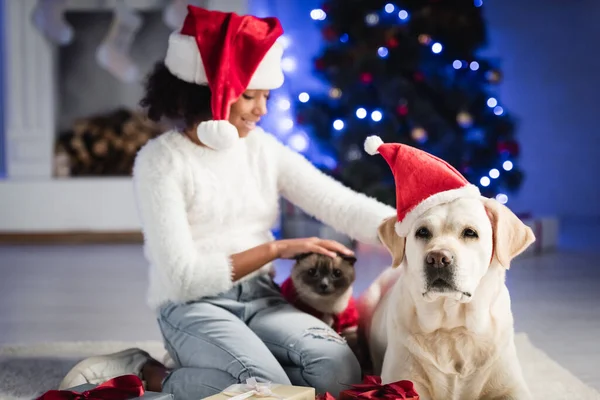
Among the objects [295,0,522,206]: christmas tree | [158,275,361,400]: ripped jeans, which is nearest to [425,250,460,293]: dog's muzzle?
[158,275,361,400]: ripped jeans

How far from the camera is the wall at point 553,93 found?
6.53 metres

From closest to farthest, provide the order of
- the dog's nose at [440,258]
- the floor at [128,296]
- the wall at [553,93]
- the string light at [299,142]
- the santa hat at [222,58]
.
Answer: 1. the dog's nose at [440,258]
2. the santa hat at [222,58]
3. the floor at [128,296]
4. the string light at [299,142]
5. the wall at [553,93]

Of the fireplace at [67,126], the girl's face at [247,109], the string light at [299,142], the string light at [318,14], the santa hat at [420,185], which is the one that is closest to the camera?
the santa hat at [420,185]

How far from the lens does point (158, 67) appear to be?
2.57 meters

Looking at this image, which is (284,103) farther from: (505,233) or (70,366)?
(505,233)

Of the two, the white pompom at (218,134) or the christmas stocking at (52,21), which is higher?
the christmas stocking at (52,21)

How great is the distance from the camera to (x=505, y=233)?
6.02ft

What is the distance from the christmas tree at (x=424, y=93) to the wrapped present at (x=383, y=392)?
122 inches

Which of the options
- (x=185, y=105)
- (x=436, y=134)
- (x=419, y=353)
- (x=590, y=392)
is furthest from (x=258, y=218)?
(x=436, y=134)

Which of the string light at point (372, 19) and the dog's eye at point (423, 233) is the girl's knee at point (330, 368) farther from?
the string light at point (372, 19)

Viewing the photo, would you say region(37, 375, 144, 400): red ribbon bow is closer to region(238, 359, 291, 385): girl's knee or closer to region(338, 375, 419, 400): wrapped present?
region(238, 359, 291, 385): girl's knee

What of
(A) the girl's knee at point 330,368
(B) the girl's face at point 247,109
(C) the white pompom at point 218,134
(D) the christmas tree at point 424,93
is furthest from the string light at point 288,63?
(A) the girl's knee at point 330,368

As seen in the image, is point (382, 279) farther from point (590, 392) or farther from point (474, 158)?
point (474, 158)

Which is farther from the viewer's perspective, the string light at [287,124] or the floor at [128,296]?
the string light at [287,124]
